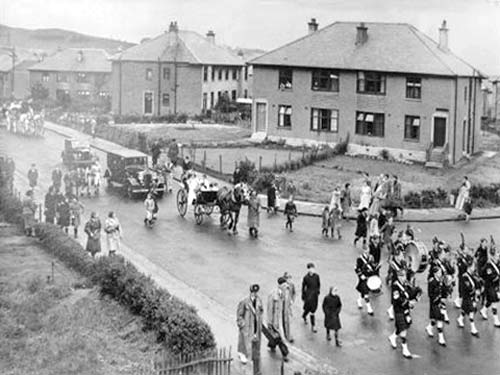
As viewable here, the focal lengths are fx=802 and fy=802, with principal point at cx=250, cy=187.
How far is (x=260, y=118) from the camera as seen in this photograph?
50094 millimetres

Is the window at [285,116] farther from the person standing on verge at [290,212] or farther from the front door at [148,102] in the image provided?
the person standing on verge at [290,212]

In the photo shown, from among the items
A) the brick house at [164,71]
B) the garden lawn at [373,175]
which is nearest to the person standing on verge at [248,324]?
the brick house at [164,71]

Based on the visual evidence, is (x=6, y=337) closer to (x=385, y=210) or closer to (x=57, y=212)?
(x=57, y=212)

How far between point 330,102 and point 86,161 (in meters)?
19.1

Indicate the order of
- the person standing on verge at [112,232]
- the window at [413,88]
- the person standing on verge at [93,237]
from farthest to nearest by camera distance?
the window at [413,88], the person standing on verge at [112,232], the person standing on verge at [93,237]

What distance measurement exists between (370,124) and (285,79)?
7497 mm

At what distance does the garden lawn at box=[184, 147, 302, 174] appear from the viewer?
3976 cm

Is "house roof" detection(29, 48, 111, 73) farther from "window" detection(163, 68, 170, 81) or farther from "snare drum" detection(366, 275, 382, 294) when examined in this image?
"snare drum" detection(366, 275, 382, 294)

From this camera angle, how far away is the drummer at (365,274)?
18594 millimetres

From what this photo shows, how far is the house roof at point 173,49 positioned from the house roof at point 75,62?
491 centimetres

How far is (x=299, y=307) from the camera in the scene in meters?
18.9

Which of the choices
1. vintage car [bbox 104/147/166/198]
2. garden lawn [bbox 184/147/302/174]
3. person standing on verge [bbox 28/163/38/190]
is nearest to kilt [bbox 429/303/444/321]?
vintage car [bbox 104/147/166/198]

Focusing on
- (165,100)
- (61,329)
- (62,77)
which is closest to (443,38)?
(165,100)

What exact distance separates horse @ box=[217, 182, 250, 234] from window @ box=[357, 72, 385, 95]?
18687 mm
